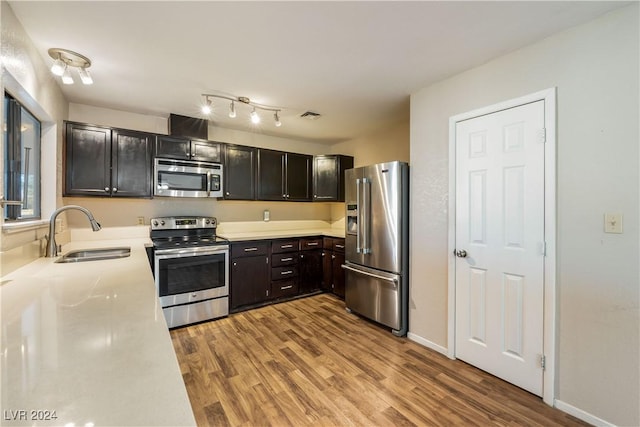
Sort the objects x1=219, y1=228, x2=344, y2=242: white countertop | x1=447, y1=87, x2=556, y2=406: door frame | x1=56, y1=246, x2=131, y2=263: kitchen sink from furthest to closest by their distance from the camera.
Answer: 1. x1=219, y1=228, x2=344, y2=242: white countertop
2. x1=56, y1=246, x2=131, y2=263: kitchen sink
3. x1=447, y1=87, x2=556, y2=406: door frame

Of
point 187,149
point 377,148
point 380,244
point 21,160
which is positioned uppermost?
point 377,148

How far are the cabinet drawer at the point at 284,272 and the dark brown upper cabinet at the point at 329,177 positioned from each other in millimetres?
1178

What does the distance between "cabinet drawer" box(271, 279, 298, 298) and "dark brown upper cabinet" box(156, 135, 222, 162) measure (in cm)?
181

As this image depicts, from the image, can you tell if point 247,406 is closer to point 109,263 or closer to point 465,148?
point 109,263

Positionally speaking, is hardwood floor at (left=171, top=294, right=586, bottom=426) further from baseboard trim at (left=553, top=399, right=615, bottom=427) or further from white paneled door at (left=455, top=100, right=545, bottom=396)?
white paneled door at (left=455, top=100, right=545, bottom=396)

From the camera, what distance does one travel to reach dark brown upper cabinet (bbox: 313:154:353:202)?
14.4 ft

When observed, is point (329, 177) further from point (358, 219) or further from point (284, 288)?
point (284, 288)

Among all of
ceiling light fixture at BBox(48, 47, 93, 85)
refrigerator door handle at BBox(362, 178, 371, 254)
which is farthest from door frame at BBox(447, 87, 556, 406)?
ceiling light fixture at BBox(48, 47, 93, 85)

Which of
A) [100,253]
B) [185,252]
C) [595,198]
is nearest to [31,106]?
[100,253]

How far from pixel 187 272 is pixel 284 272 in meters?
1.23

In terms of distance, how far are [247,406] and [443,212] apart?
84.0 inches

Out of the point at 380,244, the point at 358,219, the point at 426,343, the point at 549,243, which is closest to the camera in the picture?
the point at 549,243

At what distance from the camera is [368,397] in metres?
1.92

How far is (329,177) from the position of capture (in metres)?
4.42
